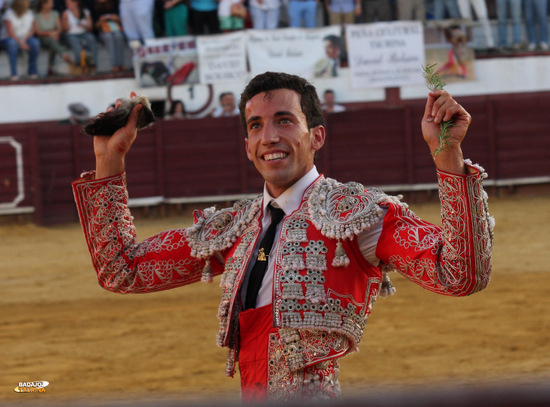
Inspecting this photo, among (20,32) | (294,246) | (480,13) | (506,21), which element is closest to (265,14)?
(480,13)

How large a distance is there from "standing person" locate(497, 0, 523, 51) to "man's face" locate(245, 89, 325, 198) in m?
10.8

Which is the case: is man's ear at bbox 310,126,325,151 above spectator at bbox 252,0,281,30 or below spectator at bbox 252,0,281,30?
below

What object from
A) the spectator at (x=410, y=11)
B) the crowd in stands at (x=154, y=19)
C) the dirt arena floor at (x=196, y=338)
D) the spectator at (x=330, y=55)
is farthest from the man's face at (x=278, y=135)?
the spectator at (x=410, y=11)

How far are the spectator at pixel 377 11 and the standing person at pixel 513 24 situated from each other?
1.49m

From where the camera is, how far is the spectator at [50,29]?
1183cm

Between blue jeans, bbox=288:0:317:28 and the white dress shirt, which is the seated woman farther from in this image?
the white dress shirt

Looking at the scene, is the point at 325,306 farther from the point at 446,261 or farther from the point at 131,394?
the point at 131,394

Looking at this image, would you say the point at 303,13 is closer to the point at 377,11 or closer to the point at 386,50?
the point at 377,11

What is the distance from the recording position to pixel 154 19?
1211cm

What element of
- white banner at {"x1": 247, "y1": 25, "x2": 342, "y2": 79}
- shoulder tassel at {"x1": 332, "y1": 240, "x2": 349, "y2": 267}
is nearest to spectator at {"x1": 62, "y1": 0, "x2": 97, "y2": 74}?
white banner at {"x1": 247, "y1": 25, "x2": 342, "y2": 79}

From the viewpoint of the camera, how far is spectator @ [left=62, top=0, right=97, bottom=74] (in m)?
11.9

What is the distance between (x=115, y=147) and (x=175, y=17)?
993cm

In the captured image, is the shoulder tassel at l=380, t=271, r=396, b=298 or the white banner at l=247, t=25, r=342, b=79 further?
the white banner at l=247, t=25, r=342, b=79

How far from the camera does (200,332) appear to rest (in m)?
6.13
